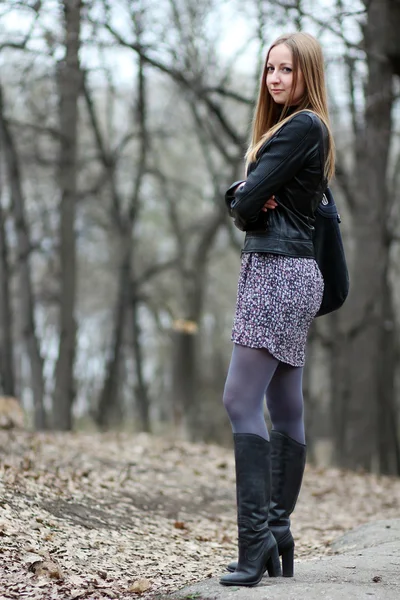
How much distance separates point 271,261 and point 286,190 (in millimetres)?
319

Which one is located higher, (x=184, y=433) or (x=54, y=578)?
(x=54, y=578)

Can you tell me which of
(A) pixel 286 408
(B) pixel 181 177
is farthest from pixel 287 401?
(B) pixel 181 177

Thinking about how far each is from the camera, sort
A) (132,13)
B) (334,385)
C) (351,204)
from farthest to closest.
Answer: (334,385), (351,204), (132,13)

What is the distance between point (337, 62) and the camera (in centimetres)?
984

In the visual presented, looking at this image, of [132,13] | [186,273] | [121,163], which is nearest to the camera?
[132,13]

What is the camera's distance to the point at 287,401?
379 cm

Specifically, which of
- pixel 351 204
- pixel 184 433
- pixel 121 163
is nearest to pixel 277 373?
pixel 351 204

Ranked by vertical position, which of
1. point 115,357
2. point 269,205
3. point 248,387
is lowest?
point 115,357

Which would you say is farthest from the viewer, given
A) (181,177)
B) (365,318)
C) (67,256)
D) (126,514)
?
(181,177)

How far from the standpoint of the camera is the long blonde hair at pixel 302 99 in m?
3.52

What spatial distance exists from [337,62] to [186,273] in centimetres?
838

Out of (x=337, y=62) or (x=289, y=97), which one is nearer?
(x=289, y=97)

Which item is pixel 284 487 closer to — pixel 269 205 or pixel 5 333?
pixel 269 205

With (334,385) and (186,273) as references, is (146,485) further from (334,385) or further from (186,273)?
(186,273)
